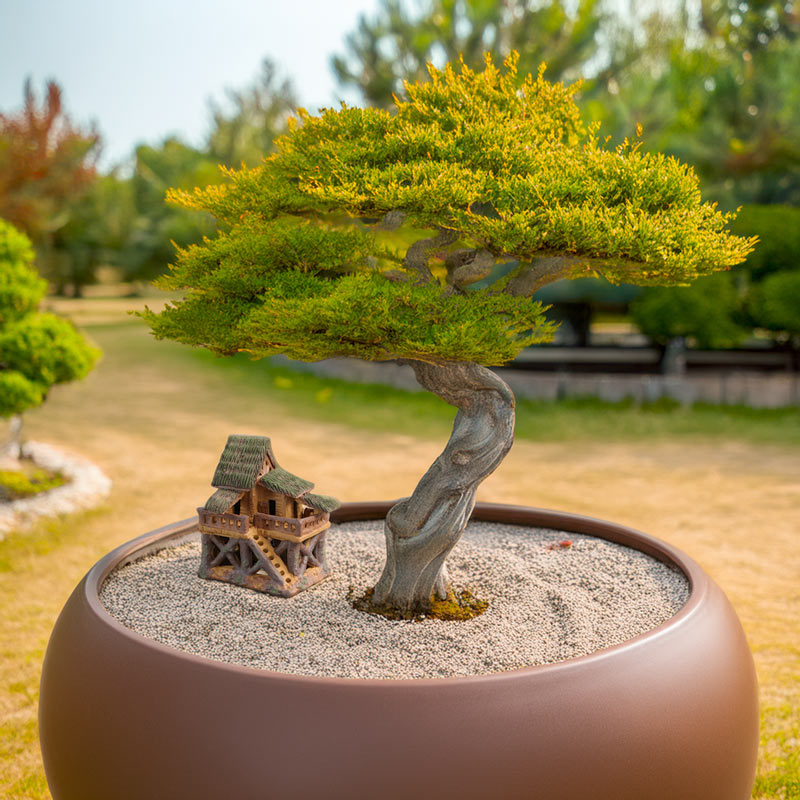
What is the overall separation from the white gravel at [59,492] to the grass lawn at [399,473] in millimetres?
138

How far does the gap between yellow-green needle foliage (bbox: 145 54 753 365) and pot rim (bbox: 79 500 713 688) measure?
757 mm

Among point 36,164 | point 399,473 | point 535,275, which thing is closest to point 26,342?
Result: point 399,473

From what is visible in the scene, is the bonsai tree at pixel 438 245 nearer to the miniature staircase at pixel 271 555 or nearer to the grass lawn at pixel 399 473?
the miniature staircase at pixel 271 555

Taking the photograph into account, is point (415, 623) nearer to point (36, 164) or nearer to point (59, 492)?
point (59, 492)

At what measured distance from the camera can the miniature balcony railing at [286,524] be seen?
8.23 ft

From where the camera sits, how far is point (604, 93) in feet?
37.5

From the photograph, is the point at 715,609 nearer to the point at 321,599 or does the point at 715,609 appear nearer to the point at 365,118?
the point at 321,599

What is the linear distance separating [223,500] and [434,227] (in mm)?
1040

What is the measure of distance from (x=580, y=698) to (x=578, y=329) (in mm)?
10981

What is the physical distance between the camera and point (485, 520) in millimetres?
3275

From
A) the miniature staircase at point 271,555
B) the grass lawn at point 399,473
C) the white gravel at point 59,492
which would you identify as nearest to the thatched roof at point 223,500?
the miniature staircase at point 271,555

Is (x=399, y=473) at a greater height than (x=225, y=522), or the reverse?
(x=225, y=522)

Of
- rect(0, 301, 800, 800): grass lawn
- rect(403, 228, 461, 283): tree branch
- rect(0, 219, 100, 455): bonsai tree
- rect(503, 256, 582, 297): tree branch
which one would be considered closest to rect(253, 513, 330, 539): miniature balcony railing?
rect(403, 228, 461, 283): tree branch

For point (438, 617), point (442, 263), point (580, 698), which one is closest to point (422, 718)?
point (580, 698)
